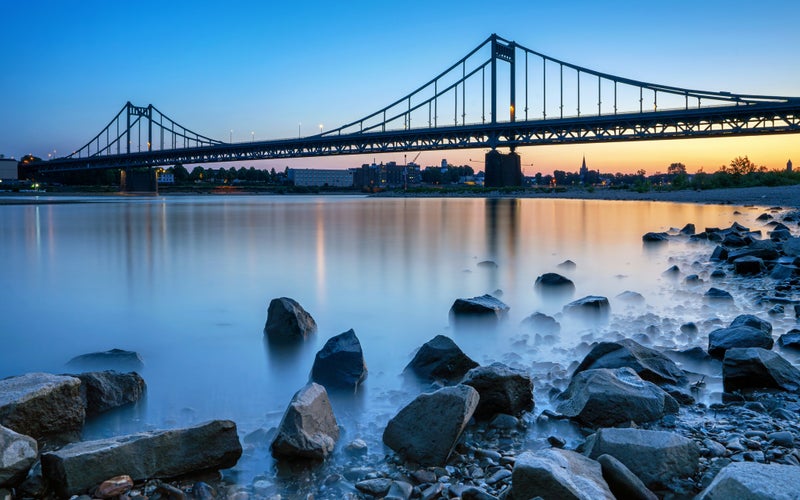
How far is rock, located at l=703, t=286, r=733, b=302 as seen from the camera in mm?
6023

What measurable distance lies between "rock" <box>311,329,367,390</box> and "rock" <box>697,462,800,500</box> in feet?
6.84

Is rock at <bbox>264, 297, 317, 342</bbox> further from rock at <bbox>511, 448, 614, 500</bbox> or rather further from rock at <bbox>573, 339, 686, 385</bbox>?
rock at <bbox>511, 448, 614, 500</bbox>

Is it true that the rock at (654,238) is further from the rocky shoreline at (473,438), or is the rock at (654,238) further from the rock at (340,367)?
the rock at (340,367)

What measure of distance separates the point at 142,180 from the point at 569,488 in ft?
266

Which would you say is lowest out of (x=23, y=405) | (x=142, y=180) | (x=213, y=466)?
(x=213, y=466)

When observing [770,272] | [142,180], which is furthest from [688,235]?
[142,180]

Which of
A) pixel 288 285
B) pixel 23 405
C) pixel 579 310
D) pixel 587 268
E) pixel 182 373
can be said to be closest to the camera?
pixel 23 405

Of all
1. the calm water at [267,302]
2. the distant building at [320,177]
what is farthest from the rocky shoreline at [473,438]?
the distant building at [320,177]

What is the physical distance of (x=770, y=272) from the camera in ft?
24.2

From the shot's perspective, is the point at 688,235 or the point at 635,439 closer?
the point at 635,439

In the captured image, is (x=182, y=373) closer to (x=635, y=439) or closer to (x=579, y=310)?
(x=635, y=439)

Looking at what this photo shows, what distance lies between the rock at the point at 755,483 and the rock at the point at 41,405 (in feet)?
8.49

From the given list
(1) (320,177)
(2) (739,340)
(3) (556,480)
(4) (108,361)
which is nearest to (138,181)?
(4) (108,361)

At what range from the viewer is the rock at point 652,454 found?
2.25 meters
